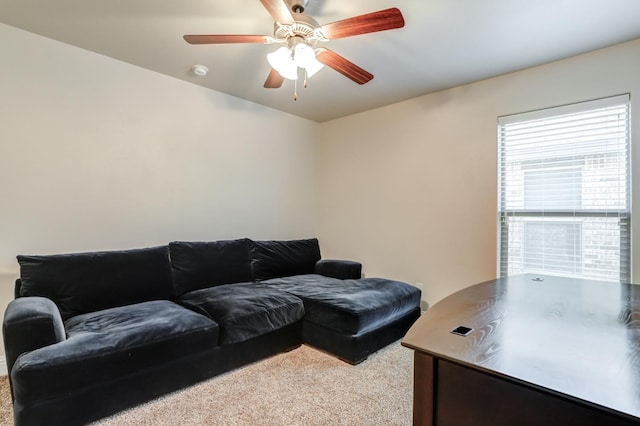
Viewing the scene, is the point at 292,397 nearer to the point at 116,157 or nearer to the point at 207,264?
the point at 207,264

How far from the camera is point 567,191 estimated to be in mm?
2734

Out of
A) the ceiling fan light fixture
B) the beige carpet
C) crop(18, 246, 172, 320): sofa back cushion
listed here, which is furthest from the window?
crop(18, 246, 172, 320): sofa back cushion

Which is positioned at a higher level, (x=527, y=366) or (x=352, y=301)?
(x=527, y=366)

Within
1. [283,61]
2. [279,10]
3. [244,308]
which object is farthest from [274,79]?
[244,308]

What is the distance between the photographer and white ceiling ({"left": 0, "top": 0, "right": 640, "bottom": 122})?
6.75 feet

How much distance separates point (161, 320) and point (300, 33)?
1.99 m

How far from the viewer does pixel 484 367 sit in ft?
2.88

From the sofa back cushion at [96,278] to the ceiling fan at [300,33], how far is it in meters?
1.73

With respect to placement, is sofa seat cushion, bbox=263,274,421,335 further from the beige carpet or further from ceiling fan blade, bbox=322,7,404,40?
ceiling fan blade, bbox=322,7,404,40

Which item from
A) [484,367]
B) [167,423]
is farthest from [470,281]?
[167,423]

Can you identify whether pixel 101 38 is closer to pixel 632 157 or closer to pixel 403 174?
pixel 403 174

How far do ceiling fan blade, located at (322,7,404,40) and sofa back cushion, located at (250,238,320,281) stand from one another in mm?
2328

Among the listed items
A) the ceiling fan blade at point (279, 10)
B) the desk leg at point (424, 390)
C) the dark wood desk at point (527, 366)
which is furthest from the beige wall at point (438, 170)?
the desk leg at point (424, 390)

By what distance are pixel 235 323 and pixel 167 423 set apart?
0.69m
